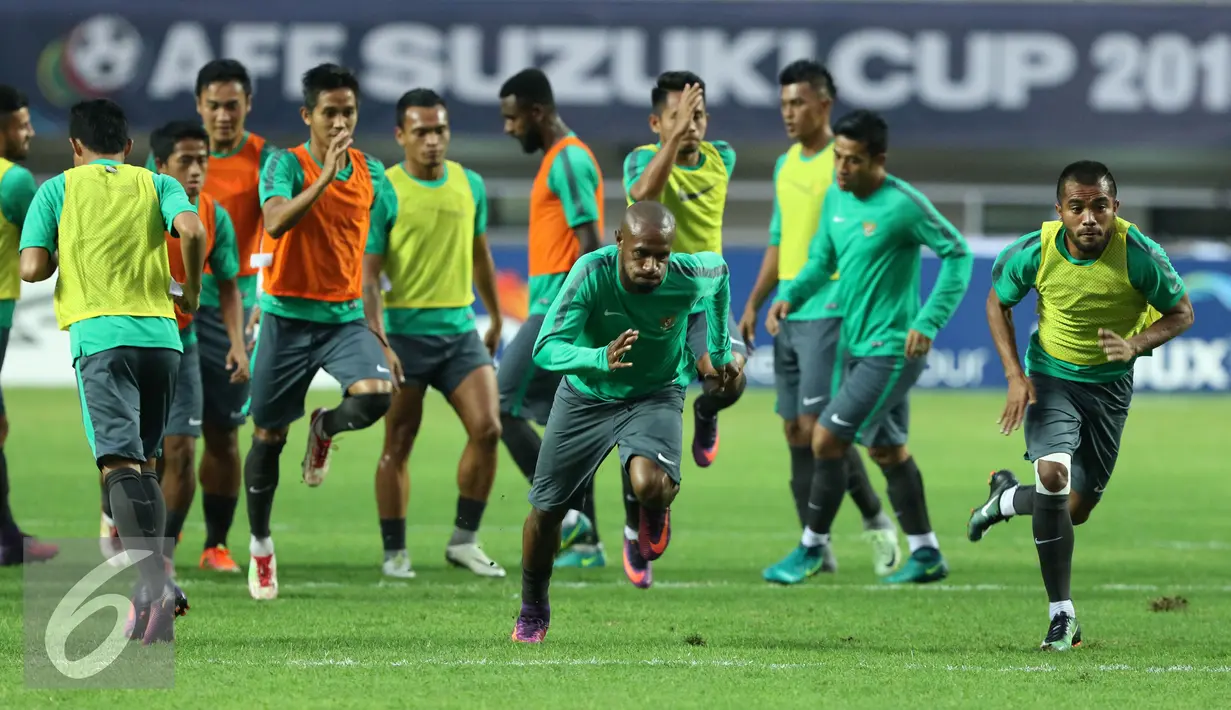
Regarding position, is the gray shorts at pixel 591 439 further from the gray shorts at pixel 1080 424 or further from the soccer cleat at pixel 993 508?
the soccer cleat at pixel 993 508

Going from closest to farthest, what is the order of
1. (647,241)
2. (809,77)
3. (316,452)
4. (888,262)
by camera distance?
(647,241), (316,452), (888,262), (809,77)

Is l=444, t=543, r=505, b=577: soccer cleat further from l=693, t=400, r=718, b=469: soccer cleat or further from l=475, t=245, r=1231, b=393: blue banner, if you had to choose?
l=475, t=245, r=1231, b=393: blue banner

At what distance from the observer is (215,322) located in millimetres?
9016

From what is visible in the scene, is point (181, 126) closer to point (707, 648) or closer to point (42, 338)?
point (707, 648)

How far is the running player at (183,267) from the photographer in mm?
8258

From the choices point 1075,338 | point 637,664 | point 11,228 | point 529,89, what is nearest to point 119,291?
point 11,228

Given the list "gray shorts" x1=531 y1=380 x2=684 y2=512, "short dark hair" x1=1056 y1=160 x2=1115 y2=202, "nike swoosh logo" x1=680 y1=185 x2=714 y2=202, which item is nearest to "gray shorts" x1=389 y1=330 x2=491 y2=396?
"nike swoosh logo" x1=680 y1=185 x2=714 y2=202

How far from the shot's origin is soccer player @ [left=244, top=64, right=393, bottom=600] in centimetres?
807

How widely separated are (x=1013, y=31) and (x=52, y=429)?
48.6 ft

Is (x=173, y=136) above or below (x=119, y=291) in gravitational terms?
above

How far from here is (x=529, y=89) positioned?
9.12 metres

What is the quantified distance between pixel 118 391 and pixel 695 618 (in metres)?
2.61

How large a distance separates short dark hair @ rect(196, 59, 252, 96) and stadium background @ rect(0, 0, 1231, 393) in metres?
15.2

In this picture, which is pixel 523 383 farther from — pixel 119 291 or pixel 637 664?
pixel 637 664
